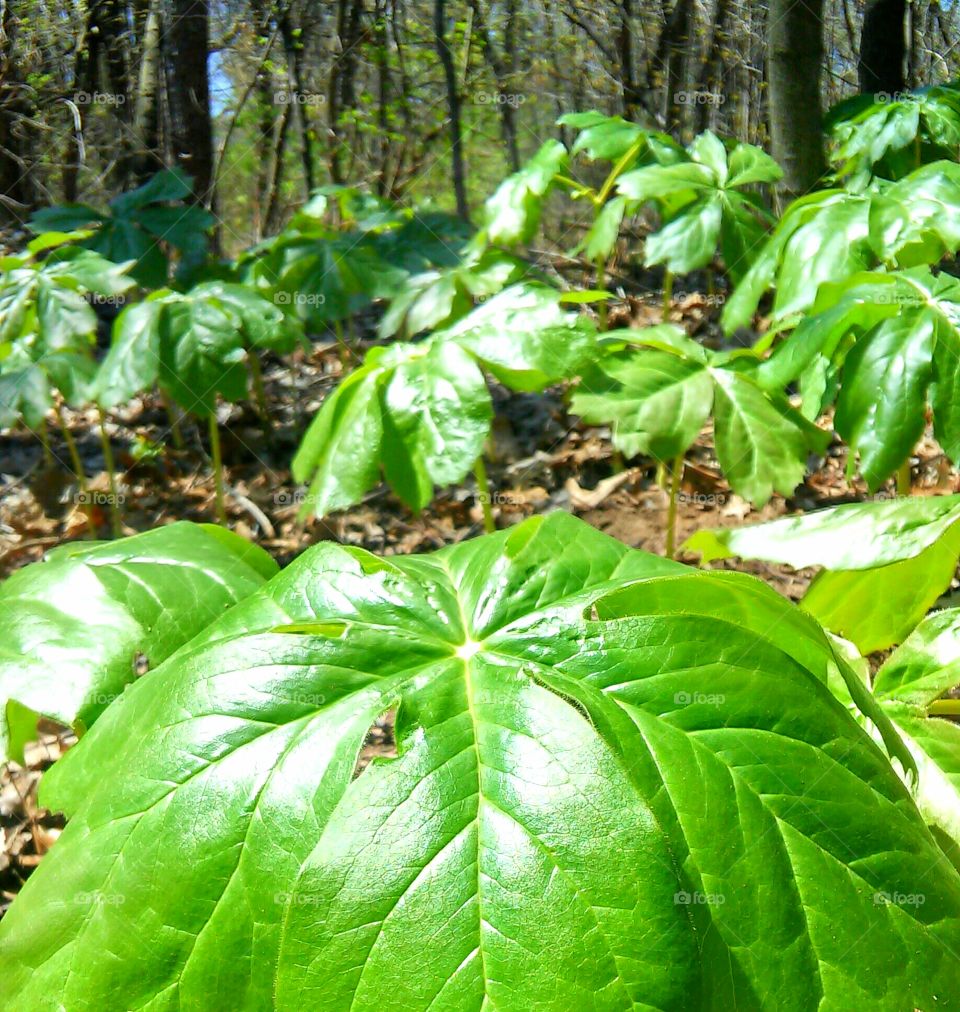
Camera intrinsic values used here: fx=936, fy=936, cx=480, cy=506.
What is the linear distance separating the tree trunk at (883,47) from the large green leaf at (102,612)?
3.62m

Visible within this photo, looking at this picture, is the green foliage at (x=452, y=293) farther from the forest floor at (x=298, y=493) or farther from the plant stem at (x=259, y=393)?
the plant stem at (x=259, y=393)

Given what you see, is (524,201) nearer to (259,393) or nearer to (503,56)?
(259,393)

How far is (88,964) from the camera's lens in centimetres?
68

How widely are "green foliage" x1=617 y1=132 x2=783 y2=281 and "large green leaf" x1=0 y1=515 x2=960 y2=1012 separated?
170 cm

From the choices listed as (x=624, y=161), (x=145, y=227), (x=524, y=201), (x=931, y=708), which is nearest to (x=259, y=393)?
(x=145, y=227)

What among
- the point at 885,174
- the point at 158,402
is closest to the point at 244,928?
the point at 885,174

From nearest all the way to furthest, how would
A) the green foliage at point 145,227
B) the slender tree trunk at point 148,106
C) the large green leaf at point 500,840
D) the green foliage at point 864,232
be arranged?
the large green leaf at point 500,840
the green foliage at point 864,232
the green foliage at point 145,227
the slender tree trunk at point 148,106

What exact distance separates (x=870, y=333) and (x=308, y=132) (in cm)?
404

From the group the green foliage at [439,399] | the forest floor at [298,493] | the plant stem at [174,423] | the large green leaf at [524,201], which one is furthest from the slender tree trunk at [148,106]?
the green foliage at [439,399]

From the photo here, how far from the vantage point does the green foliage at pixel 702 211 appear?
2279 mm

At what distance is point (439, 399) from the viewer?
1589 mm

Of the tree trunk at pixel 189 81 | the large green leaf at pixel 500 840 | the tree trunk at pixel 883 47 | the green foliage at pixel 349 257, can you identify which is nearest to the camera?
the large green leaf at pixel 500 840

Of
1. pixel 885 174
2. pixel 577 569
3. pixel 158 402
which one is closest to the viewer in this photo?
pixel 577 569

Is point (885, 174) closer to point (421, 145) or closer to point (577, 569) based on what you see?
point (577, 569)
